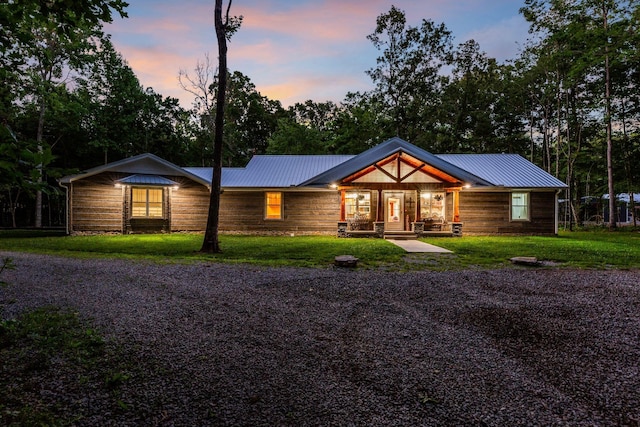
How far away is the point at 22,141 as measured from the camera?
2.18m

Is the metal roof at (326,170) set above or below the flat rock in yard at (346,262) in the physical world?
above

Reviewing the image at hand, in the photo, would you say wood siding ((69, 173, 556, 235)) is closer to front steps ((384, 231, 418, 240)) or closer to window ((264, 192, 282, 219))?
window ((264, 192, 282, 219))

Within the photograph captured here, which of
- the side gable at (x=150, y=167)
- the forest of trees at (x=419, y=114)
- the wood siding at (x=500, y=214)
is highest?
the forest of trees at (x=419, y=114)

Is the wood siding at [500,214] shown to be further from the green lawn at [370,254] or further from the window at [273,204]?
the window at [273,204]

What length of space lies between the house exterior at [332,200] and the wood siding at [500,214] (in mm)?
54

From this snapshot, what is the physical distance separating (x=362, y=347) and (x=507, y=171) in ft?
65.7

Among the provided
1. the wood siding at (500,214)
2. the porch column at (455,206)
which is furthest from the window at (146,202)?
the wood siding at (500,214)

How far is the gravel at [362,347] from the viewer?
266 centimetres

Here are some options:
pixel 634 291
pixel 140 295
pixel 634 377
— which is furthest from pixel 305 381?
pixel 634 291

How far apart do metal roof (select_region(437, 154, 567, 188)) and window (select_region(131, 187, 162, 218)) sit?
1803 centimetres

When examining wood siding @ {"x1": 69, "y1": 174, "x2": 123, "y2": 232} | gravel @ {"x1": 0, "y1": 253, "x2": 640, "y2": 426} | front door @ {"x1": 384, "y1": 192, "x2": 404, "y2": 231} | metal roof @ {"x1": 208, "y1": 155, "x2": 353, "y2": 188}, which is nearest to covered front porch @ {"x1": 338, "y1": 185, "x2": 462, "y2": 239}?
front door @ {"x1": 384, "y1": 192, "x2": 404, "y2": 231}

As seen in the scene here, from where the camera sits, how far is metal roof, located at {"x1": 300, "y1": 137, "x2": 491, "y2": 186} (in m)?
17.0

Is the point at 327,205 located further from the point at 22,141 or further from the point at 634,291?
the point at 22,141

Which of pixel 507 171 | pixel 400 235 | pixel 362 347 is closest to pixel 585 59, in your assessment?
pixel 507 171
